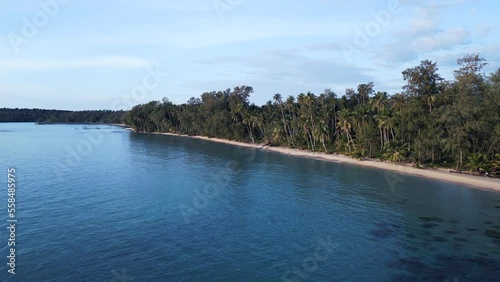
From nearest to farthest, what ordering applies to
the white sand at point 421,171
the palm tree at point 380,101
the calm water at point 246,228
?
the calm water at point 246,228, the white sand at point 421,171, the palm tree at point 380,101

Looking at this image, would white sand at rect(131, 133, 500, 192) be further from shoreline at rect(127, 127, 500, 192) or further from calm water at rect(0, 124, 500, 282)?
calm water at rect(0, 124, 500, 282)

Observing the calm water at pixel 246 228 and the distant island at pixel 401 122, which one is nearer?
the calm water at pixel 246 228

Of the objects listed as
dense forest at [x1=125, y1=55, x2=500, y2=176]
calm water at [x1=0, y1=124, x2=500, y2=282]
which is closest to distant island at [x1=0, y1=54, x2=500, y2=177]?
dense forest at [x1=125, y1=55, x2=500, y2=176]

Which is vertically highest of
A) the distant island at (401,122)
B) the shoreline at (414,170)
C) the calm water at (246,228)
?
the distant island at (401,122)

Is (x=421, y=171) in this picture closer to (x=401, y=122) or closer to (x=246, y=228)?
(x=401, y=122)

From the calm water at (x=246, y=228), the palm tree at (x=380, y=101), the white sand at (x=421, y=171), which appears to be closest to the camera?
the calm water at (x=246, y=228)

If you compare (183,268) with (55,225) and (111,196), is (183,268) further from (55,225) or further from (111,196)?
(111,196)

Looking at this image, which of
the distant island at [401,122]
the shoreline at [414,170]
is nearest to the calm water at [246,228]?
the shoreline at [414,170]

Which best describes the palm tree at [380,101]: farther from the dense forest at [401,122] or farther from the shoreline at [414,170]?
the shoreline at [414,170]
